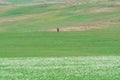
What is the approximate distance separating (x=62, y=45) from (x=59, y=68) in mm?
22189

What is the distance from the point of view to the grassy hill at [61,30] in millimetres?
54794

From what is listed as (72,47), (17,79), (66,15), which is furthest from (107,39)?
→ (66,15)

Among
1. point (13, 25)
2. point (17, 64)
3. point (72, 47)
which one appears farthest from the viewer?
point (13, 25)

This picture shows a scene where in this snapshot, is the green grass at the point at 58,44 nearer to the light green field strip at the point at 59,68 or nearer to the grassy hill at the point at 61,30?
the grassy hill at the point at 61,30

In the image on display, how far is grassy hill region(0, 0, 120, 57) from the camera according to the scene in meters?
54.8

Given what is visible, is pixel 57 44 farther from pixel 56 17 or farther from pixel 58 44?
pixel 56 17

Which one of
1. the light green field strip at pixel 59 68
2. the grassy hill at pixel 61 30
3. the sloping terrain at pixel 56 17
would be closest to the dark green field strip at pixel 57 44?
the grassy hill at pixel 61 30

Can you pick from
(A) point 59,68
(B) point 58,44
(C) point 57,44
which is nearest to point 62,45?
(B) point 58,44

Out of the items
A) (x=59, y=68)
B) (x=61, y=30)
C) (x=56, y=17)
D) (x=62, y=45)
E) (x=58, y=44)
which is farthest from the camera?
(x=56, y=17)

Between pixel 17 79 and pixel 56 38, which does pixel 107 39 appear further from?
pixel 17 79

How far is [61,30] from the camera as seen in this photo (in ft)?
281

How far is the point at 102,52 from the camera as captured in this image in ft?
174

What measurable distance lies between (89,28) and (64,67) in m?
49.3

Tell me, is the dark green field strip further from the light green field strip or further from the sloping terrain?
the sloping terrain
